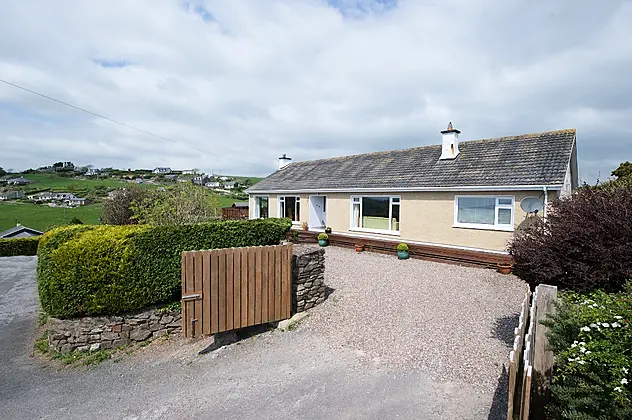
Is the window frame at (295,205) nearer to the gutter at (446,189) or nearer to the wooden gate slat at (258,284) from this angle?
the gutter at (446,189)

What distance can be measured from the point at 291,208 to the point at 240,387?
53.6 feet

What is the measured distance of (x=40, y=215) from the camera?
33.5 m

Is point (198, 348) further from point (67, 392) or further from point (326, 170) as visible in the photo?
point (326, 170)

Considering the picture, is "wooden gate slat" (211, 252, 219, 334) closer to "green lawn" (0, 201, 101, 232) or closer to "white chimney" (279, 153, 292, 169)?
"white chimney" (279, 153, 292, 169)

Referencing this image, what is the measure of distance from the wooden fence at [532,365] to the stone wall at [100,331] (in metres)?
7.11

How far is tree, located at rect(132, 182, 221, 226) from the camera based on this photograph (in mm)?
13430

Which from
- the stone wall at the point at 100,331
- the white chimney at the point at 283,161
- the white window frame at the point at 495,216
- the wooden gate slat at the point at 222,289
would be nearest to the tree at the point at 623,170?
the white window frame at the point at 495,216

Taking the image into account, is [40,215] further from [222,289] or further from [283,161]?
[222,289]

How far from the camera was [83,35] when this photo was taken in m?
10.4

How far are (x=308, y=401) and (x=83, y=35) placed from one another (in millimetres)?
12375

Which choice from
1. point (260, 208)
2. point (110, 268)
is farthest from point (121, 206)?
point (110, 268)

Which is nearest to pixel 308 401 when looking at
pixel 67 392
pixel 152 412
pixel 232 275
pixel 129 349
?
pixel 152 412

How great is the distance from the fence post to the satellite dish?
27.8ft

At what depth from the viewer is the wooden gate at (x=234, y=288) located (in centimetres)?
648
